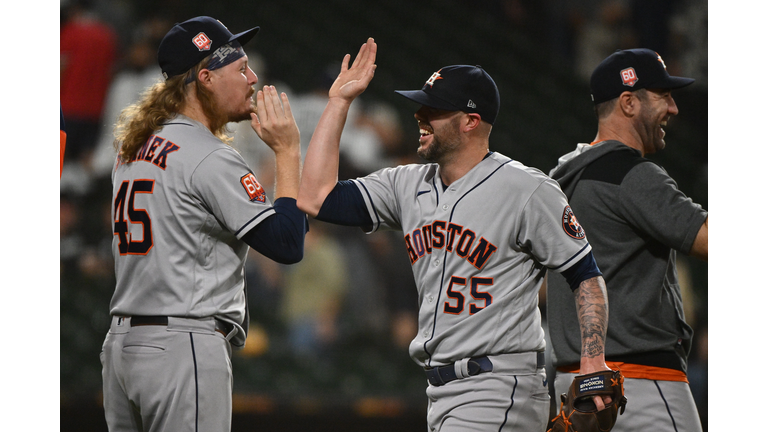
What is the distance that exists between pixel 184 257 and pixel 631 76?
1699 mm

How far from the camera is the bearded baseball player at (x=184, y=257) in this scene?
2.10 metres

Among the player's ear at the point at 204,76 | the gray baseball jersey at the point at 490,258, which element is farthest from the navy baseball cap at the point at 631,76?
the player's ear at the point at 204,76

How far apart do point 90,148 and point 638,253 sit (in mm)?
5403

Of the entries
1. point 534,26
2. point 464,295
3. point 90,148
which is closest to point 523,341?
point 464,295

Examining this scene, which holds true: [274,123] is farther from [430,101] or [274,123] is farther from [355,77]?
[430,101]

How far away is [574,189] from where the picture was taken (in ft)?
8.75

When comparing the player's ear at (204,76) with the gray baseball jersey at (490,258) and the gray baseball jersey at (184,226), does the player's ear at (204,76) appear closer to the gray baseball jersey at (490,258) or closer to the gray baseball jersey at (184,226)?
the gray baseball jersey at (184,226)

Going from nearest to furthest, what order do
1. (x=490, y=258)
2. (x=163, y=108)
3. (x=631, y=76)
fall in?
(x=490, y=258) < (x=163, y=108) < (x=631, y=76)

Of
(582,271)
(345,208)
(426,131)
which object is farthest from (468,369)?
(426,131)

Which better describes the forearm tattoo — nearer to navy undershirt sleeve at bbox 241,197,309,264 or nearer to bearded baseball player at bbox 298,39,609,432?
bearded baseball player at bbox 298,39,609,432

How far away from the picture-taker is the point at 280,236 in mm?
2180

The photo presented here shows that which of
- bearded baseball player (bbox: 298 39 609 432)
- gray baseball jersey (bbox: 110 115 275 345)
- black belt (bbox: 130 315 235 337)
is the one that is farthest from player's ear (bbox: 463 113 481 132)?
black belt (bbox: 130 315 235 337)

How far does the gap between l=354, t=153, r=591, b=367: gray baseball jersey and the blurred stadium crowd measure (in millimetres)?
3842

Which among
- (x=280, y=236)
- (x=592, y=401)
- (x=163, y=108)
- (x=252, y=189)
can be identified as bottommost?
(x=592, y=401)
